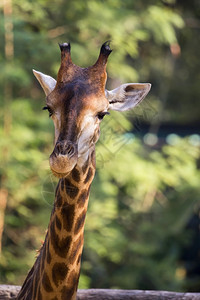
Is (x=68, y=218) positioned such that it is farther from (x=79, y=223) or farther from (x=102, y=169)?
(x=102, y=169)

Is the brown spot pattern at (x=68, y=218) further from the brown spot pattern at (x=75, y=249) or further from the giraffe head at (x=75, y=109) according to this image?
the giraffe head at (x=75, y=109)

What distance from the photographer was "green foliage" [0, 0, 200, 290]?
885 centimetres

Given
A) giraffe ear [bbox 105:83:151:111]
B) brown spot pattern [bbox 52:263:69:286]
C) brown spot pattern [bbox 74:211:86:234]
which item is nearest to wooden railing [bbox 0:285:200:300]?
brown spot pattern [bbox 52:263:69:286]

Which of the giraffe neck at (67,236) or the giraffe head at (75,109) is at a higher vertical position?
the giraffe head at (75,109)

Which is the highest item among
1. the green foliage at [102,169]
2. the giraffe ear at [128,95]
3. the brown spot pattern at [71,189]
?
the giraffe ear at [128,95]

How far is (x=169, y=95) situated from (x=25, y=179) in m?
6.97

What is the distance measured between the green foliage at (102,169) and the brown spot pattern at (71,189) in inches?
177

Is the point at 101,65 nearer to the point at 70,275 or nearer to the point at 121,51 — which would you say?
the point at 70,275

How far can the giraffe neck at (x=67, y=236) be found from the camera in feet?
11.1

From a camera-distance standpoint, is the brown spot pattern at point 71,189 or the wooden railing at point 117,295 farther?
the wooden railing at point 117,295

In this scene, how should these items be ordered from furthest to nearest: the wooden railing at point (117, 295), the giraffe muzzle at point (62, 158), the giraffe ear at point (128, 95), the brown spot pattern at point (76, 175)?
the wooden railing at point (117, 295), the giraffe ear at point (128, 95), the brown spot pattern at point (76, 175), the giraffe muzzle at point (62, 158)

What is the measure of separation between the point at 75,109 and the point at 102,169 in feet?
18.6

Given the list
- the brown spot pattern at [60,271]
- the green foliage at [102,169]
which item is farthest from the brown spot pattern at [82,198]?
the green foliage at [102,169]

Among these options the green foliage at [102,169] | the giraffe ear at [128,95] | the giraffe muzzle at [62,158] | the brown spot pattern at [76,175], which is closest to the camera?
the giraffe muzzle at [62,158]
